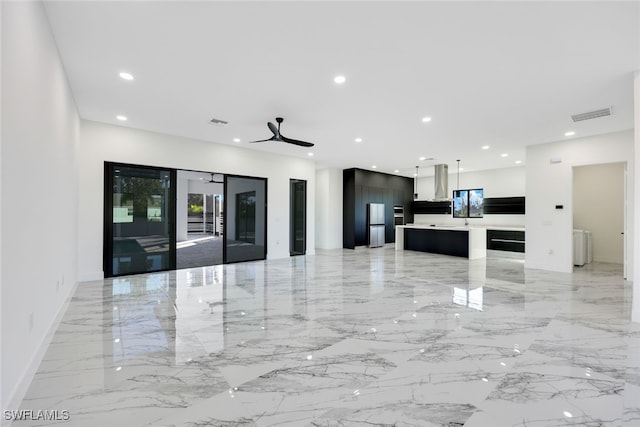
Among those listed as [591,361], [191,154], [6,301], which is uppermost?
[191,154]

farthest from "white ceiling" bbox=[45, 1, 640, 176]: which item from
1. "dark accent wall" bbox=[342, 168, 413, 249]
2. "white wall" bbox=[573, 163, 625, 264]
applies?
"dark accent wall" bbox=[342, 168, 413, 249]

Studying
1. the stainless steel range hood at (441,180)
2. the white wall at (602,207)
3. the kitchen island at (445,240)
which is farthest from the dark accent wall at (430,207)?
the white wall at (602,207)

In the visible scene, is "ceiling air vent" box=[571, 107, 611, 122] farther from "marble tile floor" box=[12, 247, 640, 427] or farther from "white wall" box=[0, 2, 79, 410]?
"white wall" box=[0, 2, 79, 410]

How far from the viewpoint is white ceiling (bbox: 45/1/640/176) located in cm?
Result: 250

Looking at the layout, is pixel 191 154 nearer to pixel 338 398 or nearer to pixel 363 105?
pixel 363 105

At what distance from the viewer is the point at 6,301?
1.81 metres

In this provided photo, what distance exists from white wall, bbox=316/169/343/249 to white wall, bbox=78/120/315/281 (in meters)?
1.83

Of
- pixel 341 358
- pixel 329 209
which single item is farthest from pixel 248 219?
pixel 341 358

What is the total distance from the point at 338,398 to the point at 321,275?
393cm

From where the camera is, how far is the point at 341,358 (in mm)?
2469

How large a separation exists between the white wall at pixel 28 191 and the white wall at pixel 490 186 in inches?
416

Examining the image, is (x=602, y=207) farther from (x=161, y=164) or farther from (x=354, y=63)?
(x=161, y=164)

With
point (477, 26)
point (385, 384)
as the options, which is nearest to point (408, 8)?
point (477, 26)

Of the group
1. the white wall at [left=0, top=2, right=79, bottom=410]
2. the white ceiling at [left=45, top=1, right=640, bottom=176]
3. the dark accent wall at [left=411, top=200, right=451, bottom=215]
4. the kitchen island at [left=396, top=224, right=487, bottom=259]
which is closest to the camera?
the white wall at [left=0, top=2, right=79, bottom=410]
